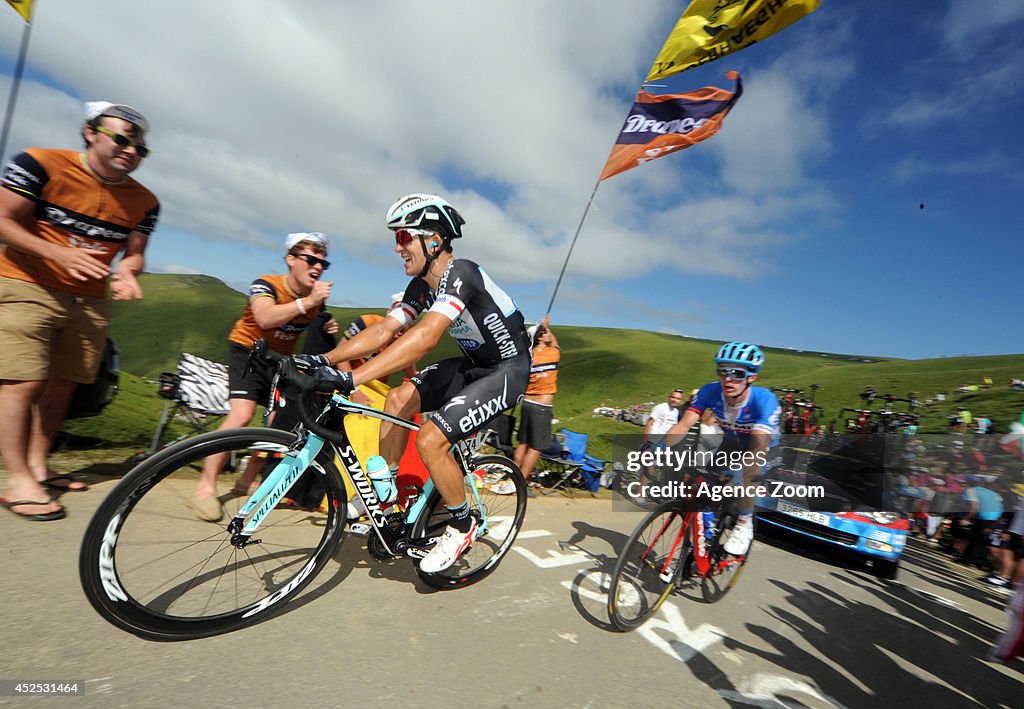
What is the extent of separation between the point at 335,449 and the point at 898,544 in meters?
6.34

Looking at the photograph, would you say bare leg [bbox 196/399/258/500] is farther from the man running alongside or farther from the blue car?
the blue car

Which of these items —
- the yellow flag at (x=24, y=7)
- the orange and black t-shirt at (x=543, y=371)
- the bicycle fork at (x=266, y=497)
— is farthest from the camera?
the orange and black t-shirt at (x=543, y=371)

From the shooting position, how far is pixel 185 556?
8.75 feet

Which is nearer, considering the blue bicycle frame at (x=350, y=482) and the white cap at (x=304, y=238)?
the blue bicycle frame at (x=350, y=482)

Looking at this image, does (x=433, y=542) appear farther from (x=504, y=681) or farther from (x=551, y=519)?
(x=551, y=519)

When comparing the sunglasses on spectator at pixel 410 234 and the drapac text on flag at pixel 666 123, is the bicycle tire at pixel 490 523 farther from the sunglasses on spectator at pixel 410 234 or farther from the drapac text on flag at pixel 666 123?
the drapac text on flag at pixel 666 123

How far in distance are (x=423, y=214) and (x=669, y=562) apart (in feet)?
10.6

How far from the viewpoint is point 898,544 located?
5.20m

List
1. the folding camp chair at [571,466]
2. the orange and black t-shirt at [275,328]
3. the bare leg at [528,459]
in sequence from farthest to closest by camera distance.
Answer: the folding camp chair at [571,466], the bare leg at [528,459], the orange and black t-shirt at [275,328]

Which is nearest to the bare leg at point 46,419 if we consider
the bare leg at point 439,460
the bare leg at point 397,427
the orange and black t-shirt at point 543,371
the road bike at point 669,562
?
the bare leg at point 397,427

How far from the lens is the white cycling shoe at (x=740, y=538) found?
3.71 m

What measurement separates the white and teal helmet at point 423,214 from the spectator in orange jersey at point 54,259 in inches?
72.2

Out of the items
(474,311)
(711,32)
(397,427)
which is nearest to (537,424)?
(397,427)

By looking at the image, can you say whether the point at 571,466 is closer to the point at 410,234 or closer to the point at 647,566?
the point at 647,566
